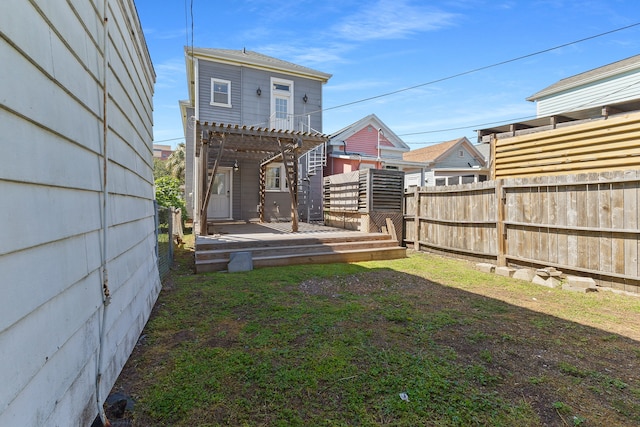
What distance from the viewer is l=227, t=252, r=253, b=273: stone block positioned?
634 cm

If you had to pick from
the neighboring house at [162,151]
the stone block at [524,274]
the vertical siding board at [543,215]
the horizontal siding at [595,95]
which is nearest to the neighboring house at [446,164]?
the horizontal siding at [595,95]

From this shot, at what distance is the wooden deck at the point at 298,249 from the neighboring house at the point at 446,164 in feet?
36.0

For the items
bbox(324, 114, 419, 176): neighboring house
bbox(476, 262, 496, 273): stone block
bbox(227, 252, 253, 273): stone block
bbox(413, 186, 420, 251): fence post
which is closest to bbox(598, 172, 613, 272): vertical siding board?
bbox(476, 262, 496, 273): stone block

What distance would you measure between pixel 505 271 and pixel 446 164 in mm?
17686

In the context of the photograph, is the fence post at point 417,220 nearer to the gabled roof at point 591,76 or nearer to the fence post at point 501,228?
the fence post at point 501,228

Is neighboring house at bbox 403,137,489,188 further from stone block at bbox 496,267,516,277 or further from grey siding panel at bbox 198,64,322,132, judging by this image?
stone block at bbox 496,267,516,277

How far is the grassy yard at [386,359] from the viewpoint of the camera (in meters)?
2.12

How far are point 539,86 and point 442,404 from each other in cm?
2016

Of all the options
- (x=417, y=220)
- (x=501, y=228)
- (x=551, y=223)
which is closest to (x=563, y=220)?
(x=551, y=223)

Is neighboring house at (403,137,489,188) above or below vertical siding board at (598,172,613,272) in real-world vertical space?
above

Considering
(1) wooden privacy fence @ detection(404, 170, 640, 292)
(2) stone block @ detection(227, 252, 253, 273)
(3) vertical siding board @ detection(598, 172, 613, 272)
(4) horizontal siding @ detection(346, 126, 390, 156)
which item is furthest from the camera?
(4) horizontal siding @ detection(346, 126, 390, 156)

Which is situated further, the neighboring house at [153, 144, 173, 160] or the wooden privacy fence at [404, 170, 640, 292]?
the neighboring house at [153, 144, 173, 160]

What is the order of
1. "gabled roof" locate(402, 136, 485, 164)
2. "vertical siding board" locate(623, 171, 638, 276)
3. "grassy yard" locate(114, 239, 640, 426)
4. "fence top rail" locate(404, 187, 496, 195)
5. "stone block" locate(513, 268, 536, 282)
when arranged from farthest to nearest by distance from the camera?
"gabled roof" locate(402, 136, 485, 164) → "fence top rail" locate(404, 187, 496, 195) → "stone block" locate(513, 268, 536, 282) → "vertical siding board" locate(623, 171, 638, 276) → "grassy yard" locate(114, 239, 640, 426)

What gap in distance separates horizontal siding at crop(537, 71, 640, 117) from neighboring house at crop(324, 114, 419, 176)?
7190 millimetres
